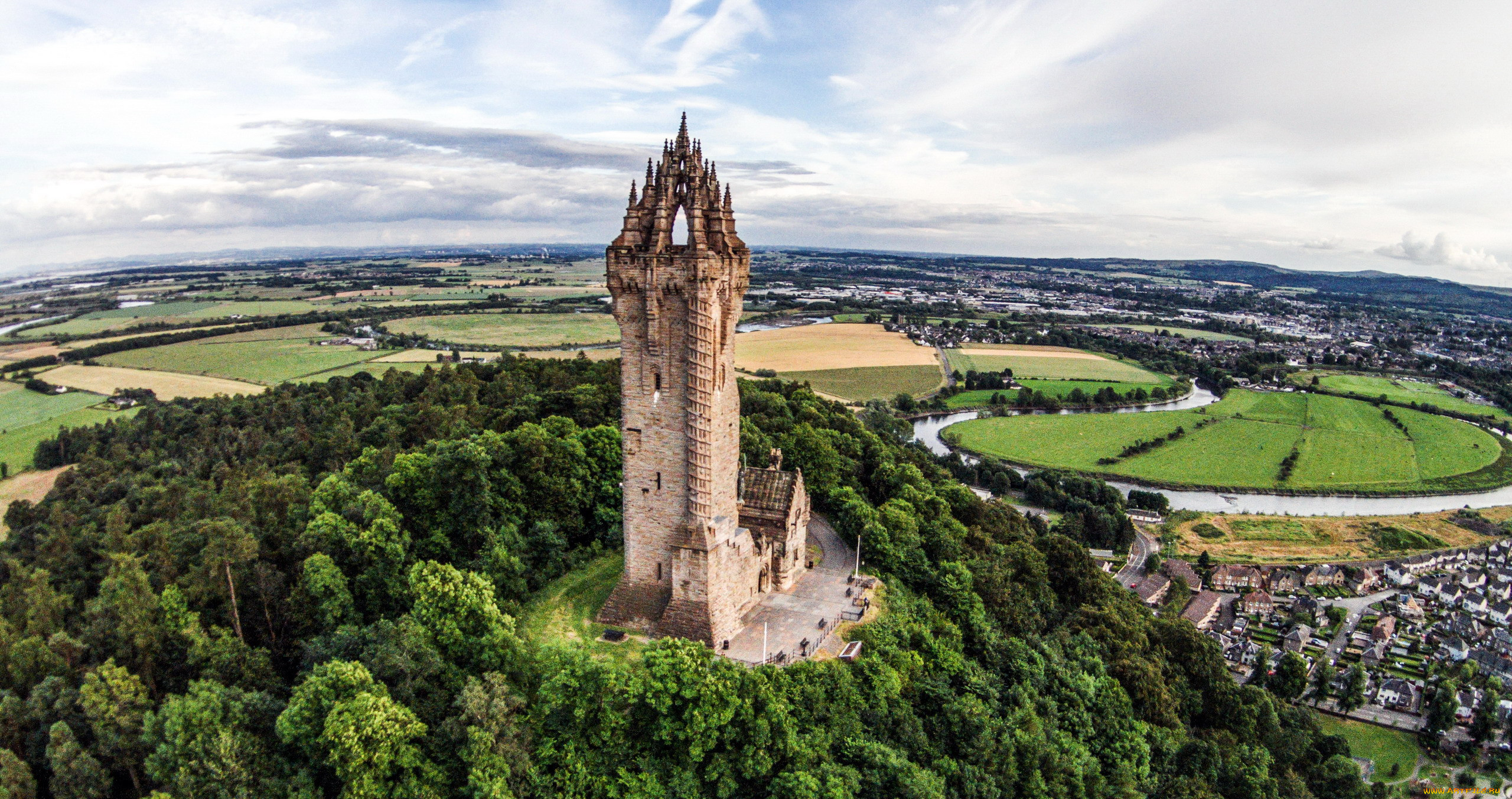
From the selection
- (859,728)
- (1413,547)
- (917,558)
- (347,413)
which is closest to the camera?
(859,728)

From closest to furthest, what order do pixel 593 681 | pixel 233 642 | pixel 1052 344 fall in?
pixel 593 681
pixel 233 642
pixel 1052 344

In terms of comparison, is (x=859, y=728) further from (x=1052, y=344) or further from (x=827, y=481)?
(x=1052, y=344)

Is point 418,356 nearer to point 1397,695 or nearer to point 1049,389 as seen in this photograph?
point 1049,389

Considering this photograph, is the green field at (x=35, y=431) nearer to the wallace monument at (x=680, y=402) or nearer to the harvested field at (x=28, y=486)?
the harvested field at (x=28, y=486)

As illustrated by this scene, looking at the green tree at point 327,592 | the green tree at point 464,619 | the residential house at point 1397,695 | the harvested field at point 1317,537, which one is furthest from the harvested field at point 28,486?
the harvested field at point 1317,537

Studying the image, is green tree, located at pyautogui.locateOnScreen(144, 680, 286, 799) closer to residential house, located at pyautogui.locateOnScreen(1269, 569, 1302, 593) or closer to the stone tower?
the stone tower

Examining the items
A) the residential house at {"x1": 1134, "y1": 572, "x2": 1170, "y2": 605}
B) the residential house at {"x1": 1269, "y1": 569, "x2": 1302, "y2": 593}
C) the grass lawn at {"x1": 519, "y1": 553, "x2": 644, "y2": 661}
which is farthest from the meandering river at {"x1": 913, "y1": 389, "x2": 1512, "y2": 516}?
the grass lawn at {"x1": 519, "y1": 553, "x2": 644, "y2": 661}

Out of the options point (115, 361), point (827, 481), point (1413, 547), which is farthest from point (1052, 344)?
point (115, 361)
